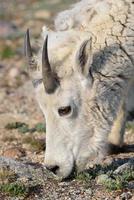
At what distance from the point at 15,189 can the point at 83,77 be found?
1577mm

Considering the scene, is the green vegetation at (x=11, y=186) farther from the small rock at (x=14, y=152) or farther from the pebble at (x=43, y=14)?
the pebble at (x=43, y=14)

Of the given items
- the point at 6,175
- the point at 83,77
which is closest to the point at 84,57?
the point at 83,77

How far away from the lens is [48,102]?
26.1ft

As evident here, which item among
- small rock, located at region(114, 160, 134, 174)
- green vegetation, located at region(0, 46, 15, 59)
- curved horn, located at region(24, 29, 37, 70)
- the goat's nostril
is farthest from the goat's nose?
green vegetation, located at region(0, 46, 15, 59)

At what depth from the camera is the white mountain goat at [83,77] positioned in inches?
312

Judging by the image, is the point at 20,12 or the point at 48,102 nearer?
the point at 48,102

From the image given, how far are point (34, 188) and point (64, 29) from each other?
7.02 ft

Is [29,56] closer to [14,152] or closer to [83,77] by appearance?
[83,77]

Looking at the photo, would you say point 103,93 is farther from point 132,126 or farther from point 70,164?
point 132,126

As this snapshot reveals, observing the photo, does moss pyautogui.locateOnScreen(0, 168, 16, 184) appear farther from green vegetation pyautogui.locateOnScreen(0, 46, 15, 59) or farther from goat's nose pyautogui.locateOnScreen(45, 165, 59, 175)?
green vegetation pyautogui.locateOnScreen(0, 46, 15, 59)

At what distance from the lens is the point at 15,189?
7.46m

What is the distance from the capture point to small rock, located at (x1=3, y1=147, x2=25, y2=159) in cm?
941

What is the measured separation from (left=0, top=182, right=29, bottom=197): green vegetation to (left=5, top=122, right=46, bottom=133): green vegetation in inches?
139

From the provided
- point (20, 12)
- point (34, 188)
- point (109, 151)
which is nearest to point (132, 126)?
point (109, 151)
